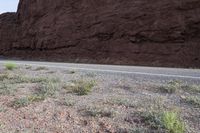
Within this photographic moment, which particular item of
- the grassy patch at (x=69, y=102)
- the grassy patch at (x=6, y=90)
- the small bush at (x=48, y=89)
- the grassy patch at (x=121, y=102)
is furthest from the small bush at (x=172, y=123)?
the grassy patch at (x=6, y=90)

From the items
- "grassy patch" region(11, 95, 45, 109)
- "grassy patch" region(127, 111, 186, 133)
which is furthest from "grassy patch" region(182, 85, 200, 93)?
"grassy patch" region(11, 95, 45, 109)

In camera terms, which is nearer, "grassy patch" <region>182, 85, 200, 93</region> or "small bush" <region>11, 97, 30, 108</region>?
"small bush" <region>11, 97, 30, 108</region>

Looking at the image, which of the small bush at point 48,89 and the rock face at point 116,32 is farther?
the rock face at point 116,32

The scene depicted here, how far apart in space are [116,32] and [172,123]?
20610mm

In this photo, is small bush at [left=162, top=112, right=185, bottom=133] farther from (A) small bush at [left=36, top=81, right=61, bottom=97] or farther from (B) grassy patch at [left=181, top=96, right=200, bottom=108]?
(A) small bush at [left=36, top=81, right=61, bottom=97]

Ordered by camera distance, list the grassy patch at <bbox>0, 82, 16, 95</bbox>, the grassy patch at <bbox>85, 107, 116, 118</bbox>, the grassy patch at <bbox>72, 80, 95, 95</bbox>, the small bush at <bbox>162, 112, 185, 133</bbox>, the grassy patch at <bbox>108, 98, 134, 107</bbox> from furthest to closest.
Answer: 1. the grassy patch at <bbox>0, 82, 16, 95</bbox>
2. the grassy patch at <bbox>72, 80, 95, 95</bbox>
3. the grassy patch at <bbox>108, 98, 134, 107</bbox>
4. the grassy patch at <bbox>85, 107, 116, 118</bbox>
5. the small bush at <bbox>162, 112, 185, 133</bbox>

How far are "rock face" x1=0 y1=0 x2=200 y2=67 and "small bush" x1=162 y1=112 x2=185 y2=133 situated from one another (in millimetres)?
13940

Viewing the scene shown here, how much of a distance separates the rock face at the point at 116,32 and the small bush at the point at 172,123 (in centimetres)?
1394

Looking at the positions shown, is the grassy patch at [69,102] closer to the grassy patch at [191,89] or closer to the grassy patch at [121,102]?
the grassy patch at [121,102]

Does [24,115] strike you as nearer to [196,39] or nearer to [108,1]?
[196,39]

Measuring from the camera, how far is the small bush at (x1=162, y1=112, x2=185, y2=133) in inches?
172

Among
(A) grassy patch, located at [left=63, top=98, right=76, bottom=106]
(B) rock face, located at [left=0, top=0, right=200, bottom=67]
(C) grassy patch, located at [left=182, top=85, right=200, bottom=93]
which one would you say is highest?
(B) rock face, located at [left=0, top=0, right=200, bottom=67]

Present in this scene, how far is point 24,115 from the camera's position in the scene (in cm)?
564

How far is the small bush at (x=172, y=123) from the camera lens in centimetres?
438
